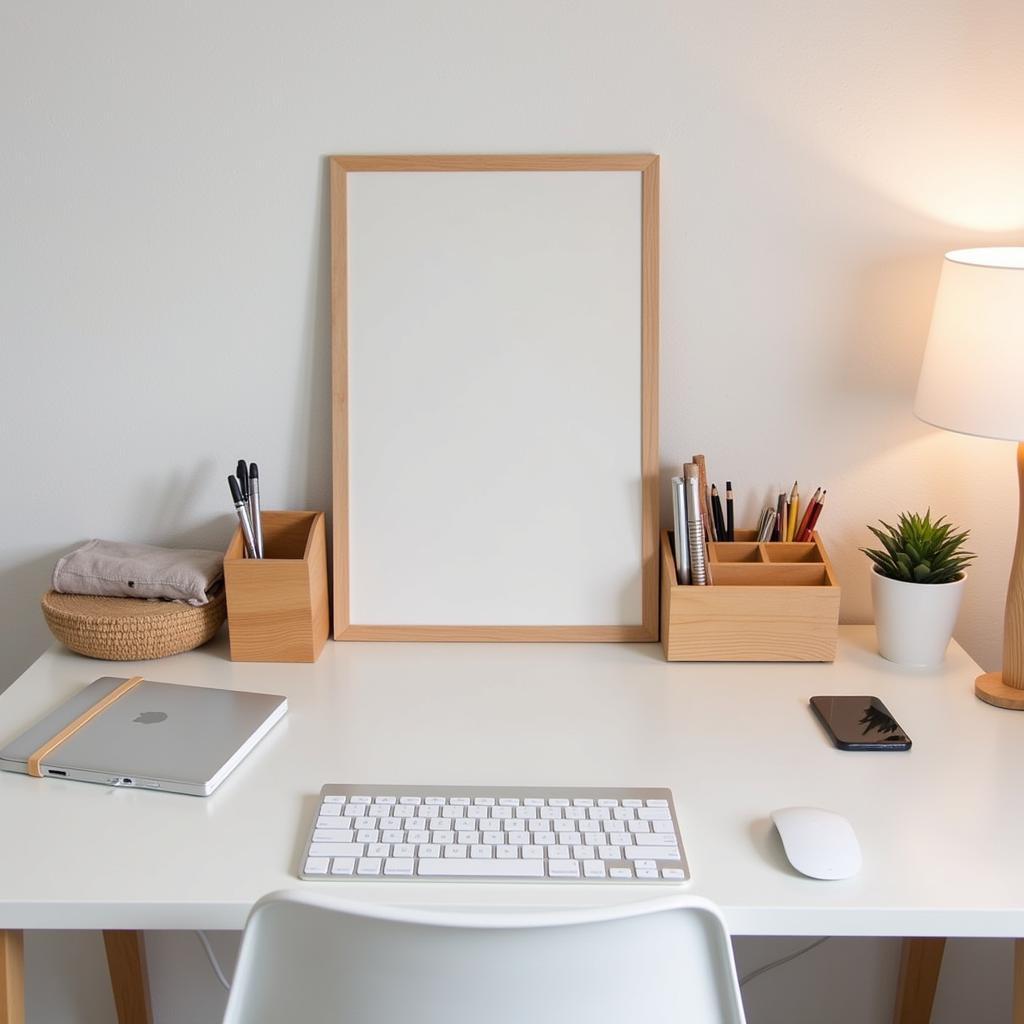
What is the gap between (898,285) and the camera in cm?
149

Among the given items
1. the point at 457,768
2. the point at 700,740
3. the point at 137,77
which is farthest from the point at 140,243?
the point at 700,740

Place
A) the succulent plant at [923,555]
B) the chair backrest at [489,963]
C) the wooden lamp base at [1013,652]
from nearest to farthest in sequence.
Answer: the chair backrest at [489,963] < the wooden lamp base at [1013,652] < the succulent plant at [923,555]

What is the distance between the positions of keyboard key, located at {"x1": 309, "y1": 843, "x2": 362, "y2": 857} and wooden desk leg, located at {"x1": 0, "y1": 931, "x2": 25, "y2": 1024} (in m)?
0.27

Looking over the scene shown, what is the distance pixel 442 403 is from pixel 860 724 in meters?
0.63

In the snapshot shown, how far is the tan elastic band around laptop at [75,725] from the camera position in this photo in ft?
3.86

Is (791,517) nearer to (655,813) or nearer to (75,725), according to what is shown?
(655,813)

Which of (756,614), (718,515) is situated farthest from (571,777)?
(718,515)

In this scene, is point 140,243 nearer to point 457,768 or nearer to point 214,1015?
point 457,768

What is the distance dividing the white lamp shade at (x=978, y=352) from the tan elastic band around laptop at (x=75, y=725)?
0.97 meters

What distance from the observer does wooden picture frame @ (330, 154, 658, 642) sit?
1.45 m

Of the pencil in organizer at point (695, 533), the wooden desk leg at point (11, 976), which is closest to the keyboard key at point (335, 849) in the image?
the wooden desk leg at point (11, 976)

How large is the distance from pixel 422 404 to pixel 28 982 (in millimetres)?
1071

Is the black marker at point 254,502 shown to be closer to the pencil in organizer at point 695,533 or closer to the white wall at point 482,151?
the white wall at point 482,151

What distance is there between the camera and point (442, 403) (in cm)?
149
